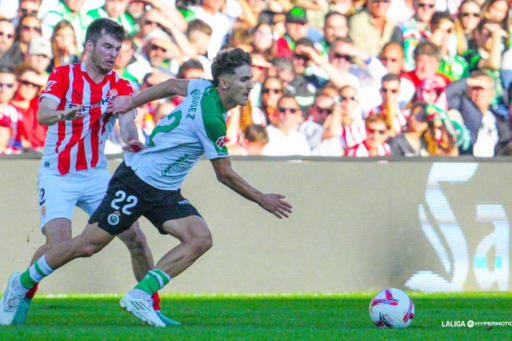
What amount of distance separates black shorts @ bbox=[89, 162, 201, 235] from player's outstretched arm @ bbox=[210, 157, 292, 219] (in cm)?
36

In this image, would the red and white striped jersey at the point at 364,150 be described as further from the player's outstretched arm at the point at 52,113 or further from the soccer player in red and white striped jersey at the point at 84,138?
the player's outstretched arm at the point at 52,113

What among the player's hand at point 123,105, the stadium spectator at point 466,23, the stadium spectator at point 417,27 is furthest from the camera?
the stadium spectator at point 466,23

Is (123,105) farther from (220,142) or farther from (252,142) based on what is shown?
(252,142)

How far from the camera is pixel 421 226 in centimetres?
1003

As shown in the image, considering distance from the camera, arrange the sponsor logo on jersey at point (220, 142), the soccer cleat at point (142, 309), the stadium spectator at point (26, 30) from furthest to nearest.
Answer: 1. the stadium spectator at point (26, 30)
2. the sponsor logo on jersey at point (220, 142)
3. the soccer cleat at point (142, 309)

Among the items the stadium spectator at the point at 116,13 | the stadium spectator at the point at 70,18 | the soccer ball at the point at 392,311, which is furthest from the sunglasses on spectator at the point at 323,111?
the soccer ball at the point at 392,311

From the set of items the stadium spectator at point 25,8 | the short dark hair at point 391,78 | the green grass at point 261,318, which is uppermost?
the stadium spectator at point 25,8

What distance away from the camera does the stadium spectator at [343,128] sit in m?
10.2

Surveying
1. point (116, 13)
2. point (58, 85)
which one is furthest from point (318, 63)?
point (58, 85)

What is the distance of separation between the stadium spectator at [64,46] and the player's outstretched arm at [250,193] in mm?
4468

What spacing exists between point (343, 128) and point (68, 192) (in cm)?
416

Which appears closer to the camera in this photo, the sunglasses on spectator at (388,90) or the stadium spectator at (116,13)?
the stadium spectator at (116,13)

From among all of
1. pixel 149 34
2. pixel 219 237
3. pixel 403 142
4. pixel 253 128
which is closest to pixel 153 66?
pixel 149 34

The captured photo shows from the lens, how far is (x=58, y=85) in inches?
263
